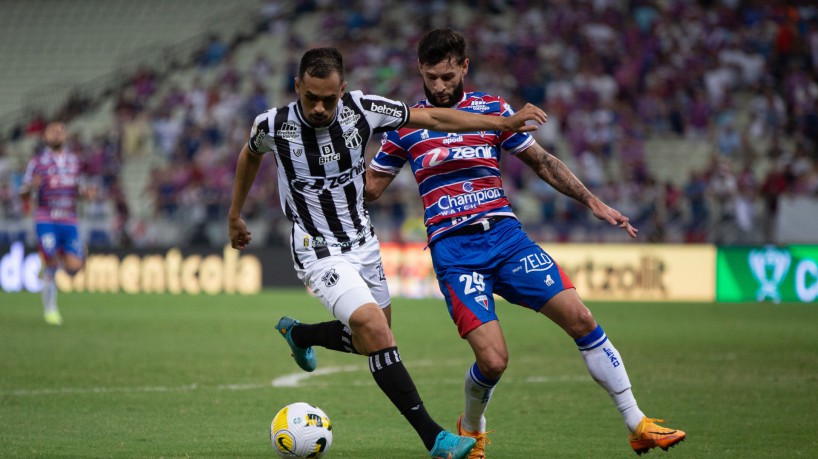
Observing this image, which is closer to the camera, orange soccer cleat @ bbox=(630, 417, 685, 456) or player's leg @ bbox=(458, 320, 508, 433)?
orange soccer cleat @ bbox=(630, 417, 685, 456)

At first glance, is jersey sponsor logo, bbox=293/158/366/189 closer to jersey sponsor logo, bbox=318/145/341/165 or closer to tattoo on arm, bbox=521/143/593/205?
jersey sponsor logo, bbox=318/145/341/165

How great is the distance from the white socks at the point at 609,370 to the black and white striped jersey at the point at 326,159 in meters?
1.44

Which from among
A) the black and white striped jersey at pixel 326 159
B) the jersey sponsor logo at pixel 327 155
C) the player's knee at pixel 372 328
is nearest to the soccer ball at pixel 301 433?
the player's knee at pixel 372 328

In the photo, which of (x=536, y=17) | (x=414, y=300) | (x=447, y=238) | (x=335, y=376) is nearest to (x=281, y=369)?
(x=335, y=376)

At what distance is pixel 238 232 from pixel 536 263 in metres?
1.82

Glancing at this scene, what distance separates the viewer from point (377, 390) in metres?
9.54

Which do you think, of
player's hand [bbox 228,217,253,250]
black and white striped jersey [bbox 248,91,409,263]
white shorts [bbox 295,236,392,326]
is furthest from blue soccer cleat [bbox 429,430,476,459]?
player's hand [bbox 228,217,253,250]

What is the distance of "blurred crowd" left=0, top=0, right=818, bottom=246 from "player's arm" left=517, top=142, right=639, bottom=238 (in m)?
14.1

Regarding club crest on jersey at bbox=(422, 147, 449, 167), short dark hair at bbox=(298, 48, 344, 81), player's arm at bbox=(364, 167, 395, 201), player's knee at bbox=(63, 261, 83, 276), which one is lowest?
player's knee at bbox=(63, 261, 83, 276)

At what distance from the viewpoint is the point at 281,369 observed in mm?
10922

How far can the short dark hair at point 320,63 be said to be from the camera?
6.04 m

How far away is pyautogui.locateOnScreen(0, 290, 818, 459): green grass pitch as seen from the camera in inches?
269

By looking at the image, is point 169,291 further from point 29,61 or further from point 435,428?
point 435,428

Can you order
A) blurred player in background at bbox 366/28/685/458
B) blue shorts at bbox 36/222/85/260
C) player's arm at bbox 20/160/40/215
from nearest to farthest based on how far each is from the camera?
blurred player in background at bbox 366/28/685/458, player's arm at bbox 20/160/40/215, blue shorts at bbox 36/222/85/260
